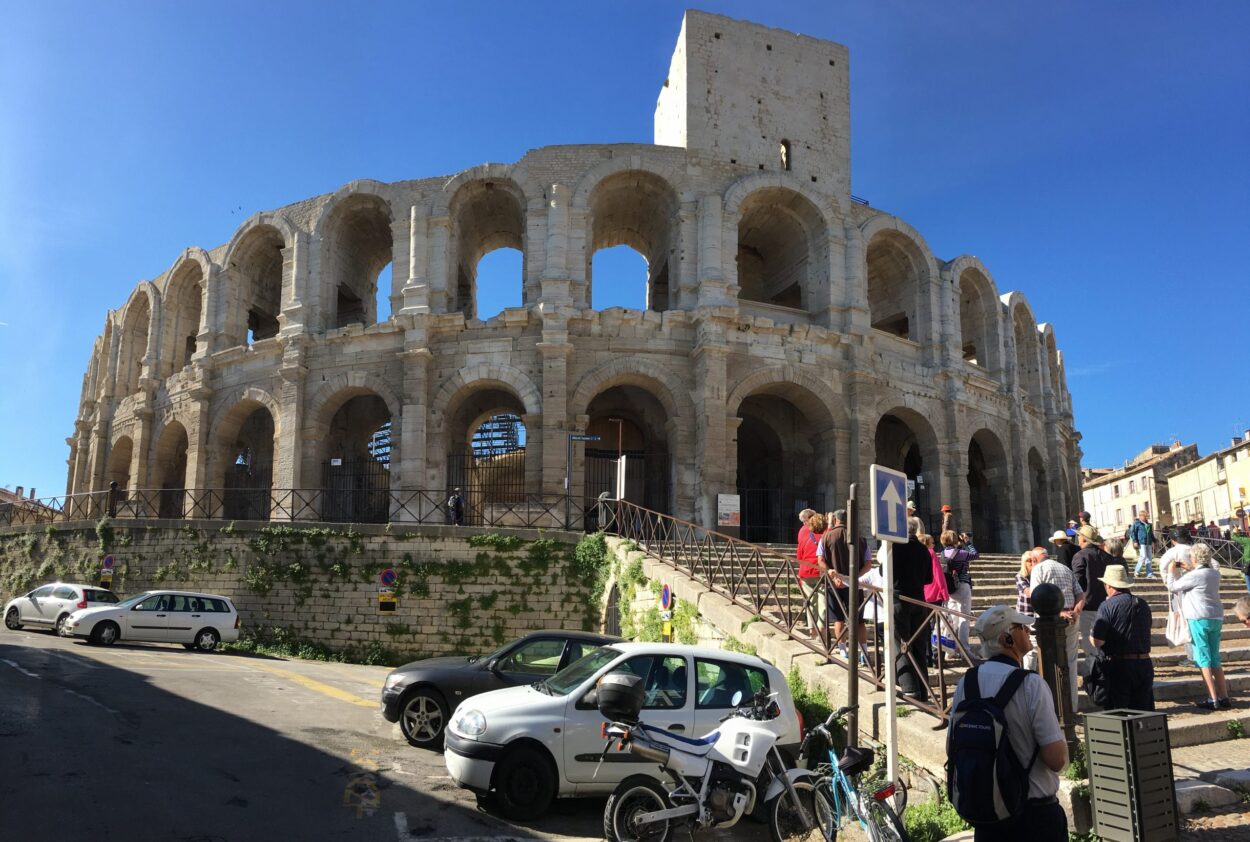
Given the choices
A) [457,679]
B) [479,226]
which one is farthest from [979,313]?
[457,679]

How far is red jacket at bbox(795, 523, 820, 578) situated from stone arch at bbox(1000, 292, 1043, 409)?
2174cm

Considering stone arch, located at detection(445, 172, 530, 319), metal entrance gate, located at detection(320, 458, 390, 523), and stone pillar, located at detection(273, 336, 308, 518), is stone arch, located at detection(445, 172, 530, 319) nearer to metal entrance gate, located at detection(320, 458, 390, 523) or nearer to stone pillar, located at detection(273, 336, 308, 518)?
stone pillar, located at detection(273, 336, 308, 518)

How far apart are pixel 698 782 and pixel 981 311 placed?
945 inches

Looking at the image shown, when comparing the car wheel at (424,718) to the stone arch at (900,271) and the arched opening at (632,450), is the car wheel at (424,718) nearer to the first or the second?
the arched opening at (632,450)

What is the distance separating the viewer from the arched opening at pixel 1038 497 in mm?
27953

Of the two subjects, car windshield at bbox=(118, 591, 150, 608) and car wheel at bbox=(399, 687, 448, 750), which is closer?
car wheel at bbox=(399, 687, 448, 750)

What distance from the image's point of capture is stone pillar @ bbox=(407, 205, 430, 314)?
67.4 feet

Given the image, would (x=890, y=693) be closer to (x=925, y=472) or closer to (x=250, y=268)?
(x=925, y=472)

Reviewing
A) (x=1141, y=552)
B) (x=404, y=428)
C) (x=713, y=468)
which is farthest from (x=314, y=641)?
(x=1141, y=552)

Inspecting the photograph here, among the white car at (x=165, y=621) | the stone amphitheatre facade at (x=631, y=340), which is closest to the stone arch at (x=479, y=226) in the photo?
the stone amphitheatre facade at (x=631, y=340)

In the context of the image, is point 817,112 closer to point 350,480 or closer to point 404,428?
point 404,428

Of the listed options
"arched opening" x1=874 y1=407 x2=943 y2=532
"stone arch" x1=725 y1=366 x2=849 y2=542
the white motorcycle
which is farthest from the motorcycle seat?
"arched opening" x1=874 y1=407 x2=943 y2=532

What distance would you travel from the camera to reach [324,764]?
7566 mm

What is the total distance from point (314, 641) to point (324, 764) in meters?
10.0
